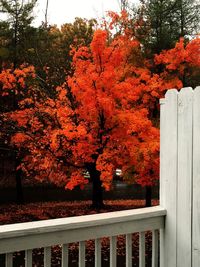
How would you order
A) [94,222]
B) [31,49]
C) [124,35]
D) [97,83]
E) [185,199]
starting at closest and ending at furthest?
[94,222] → [185,199] → [97,83] → [124,35] → [31,49]

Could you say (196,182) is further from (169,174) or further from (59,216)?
(59,216)

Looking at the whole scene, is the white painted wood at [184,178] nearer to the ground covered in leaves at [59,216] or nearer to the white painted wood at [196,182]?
the white painted wood at [196,182]

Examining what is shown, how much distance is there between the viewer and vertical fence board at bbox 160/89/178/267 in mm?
2199

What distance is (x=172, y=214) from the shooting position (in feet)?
7.22

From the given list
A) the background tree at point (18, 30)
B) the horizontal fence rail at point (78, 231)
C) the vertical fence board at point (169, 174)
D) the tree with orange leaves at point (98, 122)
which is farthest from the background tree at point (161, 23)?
the horizontal fence rail at point (78, 231)

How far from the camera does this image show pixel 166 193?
2.26 m

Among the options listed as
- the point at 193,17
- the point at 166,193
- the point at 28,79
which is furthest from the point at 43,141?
the point at 166,193

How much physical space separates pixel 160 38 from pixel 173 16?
4.78 feet

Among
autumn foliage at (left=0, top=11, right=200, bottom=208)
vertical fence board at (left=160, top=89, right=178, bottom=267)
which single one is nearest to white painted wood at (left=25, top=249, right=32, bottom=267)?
vertical fence board at (left=160, top=89, right=178, bottom=267)

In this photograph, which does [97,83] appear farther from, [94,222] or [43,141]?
[94,222]

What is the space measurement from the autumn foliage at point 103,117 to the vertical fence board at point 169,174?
8619 mm

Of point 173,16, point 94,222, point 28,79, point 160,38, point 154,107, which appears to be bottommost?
point 94,222

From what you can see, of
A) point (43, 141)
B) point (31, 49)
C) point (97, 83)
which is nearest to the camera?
point (97, 83)

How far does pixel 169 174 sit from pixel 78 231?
70 cm
